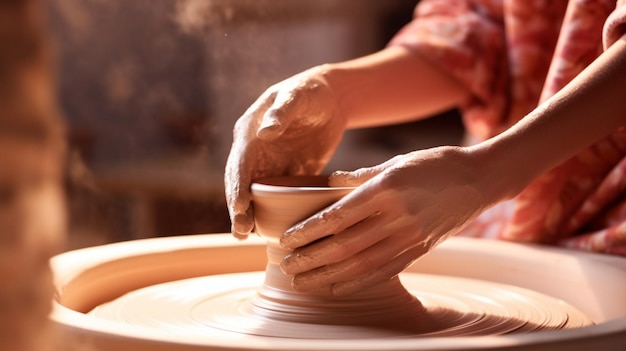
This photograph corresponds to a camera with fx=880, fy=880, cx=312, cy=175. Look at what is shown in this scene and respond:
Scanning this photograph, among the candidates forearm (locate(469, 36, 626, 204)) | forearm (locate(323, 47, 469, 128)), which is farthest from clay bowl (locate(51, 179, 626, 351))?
forearm (locate(323, 47, 469, 128))

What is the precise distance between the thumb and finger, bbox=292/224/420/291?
0.10 meters

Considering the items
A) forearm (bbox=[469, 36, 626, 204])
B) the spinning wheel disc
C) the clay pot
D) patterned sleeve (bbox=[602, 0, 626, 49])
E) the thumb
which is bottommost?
the spinning wheel disc

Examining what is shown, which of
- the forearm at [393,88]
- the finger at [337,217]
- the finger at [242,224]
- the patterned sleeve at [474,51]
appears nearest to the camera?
the finger at [337,217]

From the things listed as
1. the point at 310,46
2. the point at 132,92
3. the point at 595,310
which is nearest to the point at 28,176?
the point at 595,310

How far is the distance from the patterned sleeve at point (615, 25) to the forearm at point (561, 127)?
1.3 inches

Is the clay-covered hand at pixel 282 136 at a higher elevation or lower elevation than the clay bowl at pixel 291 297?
higher

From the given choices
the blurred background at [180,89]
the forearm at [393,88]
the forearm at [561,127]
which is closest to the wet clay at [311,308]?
the forearm at [561,127]

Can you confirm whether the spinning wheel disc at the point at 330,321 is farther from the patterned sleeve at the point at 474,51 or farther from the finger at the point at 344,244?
the patterned sleeve at the point at 474,51

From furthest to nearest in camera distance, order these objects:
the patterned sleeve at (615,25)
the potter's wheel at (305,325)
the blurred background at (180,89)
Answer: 1. the blurred background at (180,89)
2. the patterned sleeve at (615,25)
3. the potter's wheel at (305,325)

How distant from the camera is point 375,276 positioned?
1132 millimetres

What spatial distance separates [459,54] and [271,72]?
2993 millimetres

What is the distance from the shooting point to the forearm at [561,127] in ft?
4.14

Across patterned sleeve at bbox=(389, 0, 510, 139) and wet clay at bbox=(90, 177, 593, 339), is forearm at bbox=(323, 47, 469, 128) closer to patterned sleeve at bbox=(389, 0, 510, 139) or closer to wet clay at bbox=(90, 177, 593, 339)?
patterned sleeve at bbox=(389, 0, 510, 139)

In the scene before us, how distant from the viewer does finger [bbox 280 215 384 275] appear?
110 centimetres
